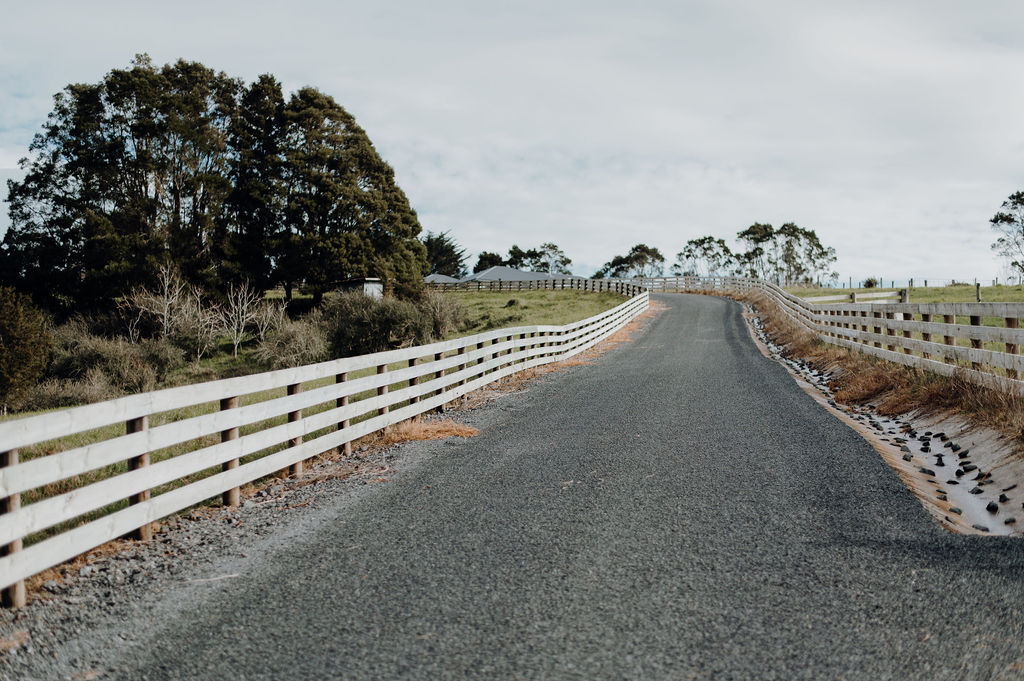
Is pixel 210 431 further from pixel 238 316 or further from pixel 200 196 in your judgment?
pixel 200 196

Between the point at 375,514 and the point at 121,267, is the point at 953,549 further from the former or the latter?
the point at 121,267

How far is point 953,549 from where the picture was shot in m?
4.25

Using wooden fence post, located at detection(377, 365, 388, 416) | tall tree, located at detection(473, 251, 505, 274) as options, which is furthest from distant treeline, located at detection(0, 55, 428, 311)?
tall tree, located at detection(473, 251, 505, 274)

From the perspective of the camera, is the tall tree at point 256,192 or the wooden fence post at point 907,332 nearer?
the wooden fence post at point 907,332

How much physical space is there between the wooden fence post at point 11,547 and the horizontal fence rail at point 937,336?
343 inches

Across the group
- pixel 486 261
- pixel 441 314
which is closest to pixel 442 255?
pixel 486 261

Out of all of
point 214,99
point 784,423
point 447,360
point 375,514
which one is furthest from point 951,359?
point 214,99

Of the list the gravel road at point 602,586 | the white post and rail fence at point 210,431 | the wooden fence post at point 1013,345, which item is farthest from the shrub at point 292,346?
the wooden fence post at point 1013,345

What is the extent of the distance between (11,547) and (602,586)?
3354 millimetres

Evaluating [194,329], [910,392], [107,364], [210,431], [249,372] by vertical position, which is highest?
[194,329]

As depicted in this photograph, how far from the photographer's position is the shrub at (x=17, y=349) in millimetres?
23000

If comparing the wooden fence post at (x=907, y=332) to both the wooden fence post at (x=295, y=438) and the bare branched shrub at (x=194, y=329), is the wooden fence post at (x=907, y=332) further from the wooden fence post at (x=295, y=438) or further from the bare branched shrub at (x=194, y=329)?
the bare branched shrub at (x=194, y=329)

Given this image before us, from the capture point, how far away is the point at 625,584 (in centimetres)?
388

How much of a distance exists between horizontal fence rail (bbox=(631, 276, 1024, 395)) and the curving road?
2311mm
